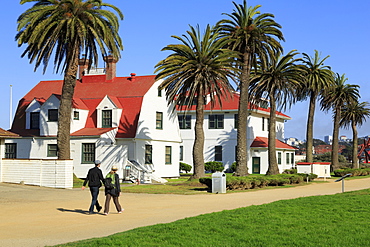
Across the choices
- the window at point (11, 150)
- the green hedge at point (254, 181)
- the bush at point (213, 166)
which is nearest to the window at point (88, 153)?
the window at point (11, 150)

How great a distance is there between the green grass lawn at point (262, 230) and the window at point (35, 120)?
3067 cm

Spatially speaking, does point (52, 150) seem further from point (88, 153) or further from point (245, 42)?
point (245, 42)

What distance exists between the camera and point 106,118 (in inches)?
1666

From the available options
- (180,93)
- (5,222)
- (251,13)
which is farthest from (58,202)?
(251,13)

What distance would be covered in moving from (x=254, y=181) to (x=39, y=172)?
40.0ft

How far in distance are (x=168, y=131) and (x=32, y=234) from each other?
3219 centimetres

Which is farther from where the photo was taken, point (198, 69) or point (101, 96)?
point (101, 96)

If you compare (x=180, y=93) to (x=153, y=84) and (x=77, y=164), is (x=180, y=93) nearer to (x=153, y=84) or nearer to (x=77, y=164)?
(x=153, y=84)

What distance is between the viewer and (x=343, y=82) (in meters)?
60.3

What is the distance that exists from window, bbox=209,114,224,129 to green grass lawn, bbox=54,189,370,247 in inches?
1618

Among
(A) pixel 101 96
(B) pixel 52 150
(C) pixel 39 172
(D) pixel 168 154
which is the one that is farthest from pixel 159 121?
(C) pixel 39 172

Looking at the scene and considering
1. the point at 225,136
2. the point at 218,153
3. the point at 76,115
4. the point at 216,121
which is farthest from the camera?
the point at 218,153

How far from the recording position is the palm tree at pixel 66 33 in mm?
32250

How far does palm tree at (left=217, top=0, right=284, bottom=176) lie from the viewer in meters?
37.6
